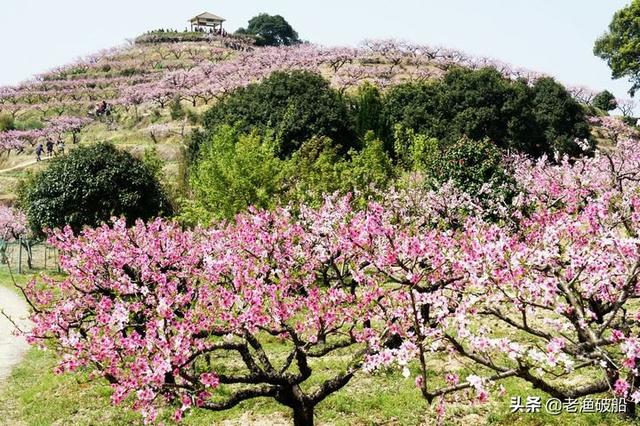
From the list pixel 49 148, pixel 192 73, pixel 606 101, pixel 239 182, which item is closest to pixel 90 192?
pixel 239 182

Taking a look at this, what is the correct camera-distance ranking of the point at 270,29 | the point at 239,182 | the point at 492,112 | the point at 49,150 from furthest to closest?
the point at 270,29 → the point at 49,150 → the point at 492,112 → the point at 239,182

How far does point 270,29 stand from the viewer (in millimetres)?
124312

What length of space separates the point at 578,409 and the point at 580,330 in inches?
175

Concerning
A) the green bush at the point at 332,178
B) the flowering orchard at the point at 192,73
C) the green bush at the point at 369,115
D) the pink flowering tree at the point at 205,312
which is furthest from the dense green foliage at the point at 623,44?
the pink flowering tree at the point at 205,312

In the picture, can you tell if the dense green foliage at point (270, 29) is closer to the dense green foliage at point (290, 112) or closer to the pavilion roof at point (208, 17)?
the pavilion roof at point (208, 17)

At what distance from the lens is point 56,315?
31.2ft

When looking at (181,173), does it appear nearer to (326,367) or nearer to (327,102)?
(327,102)

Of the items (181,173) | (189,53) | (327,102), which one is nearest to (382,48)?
(189,53)

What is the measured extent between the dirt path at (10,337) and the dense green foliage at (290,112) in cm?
1831

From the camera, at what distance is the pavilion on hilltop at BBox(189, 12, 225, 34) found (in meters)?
124

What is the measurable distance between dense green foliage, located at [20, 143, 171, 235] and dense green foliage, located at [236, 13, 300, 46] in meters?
Result: 96.9

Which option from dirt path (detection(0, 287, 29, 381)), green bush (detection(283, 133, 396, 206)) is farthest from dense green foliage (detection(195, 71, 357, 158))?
dirt path (detection(0, 287, 29, 381))

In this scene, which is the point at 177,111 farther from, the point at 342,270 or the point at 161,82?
the point at 342,270

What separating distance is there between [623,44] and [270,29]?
80648mm
